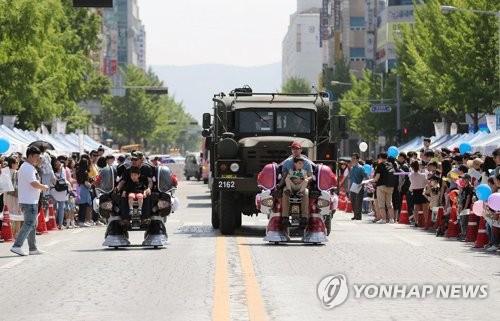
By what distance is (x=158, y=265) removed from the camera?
754 inches

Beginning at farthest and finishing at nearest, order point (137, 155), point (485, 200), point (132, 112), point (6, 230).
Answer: point (132, 112) < point (6, 230) < point (485, 200) < point (137, 155)

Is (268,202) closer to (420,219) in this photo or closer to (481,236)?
(481,236)

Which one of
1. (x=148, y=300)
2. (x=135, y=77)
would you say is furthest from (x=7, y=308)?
(x=135, y=77)

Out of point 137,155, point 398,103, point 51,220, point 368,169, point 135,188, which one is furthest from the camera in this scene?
point 398,103

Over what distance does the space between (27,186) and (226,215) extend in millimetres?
6502

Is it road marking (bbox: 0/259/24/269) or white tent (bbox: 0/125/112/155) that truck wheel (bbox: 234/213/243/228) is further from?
white tent (bbox: 0/125/112/155)

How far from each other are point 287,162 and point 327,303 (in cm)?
1026

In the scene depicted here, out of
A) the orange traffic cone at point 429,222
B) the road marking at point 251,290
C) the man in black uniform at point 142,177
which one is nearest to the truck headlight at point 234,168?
the man in black uniform at point 142,177

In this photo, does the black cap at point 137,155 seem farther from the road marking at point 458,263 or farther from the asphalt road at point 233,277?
the road marking at point 458,263

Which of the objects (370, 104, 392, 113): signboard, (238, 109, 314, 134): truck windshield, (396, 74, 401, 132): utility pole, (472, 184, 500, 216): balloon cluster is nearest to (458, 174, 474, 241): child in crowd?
(472, 184, 500, 216): balloon cluster

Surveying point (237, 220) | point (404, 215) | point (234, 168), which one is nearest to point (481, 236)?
point (234, 168)

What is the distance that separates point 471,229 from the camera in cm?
2564

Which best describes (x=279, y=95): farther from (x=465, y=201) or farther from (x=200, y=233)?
(x=465, y=201)

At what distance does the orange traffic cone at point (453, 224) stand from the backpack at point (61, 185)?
9116mm
